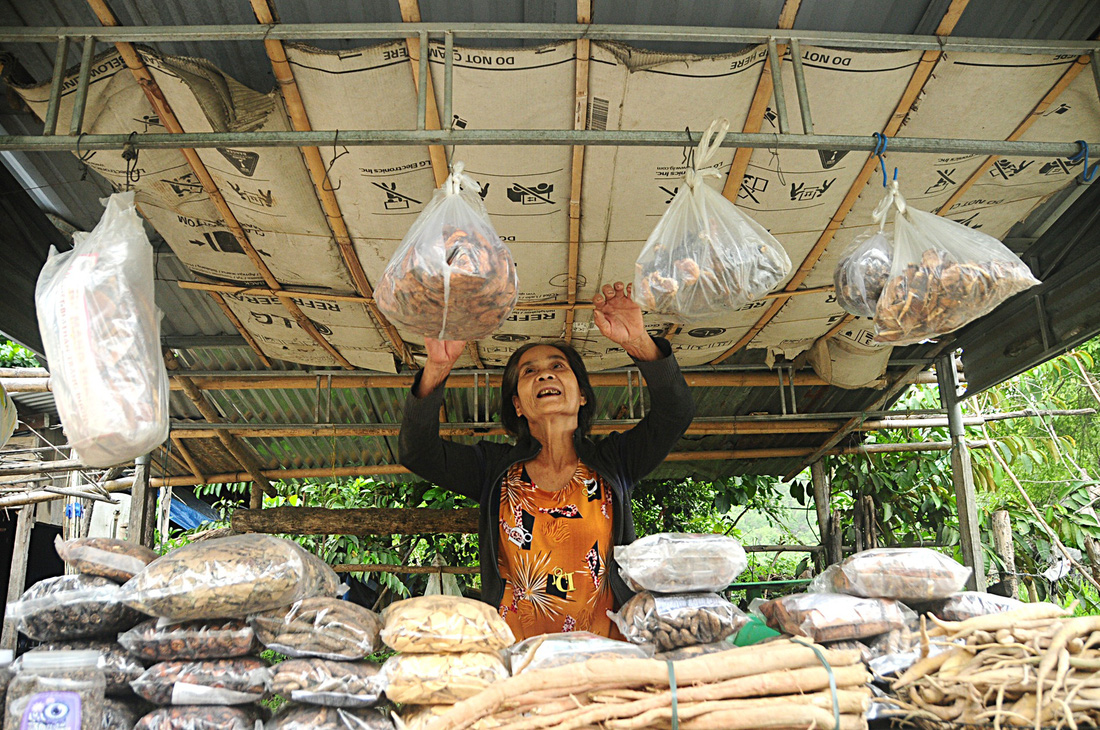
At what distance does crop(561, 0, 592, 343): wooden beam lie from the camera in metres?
2.10

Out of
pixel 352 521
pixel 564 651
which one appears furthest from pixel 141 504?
pixel 564 651

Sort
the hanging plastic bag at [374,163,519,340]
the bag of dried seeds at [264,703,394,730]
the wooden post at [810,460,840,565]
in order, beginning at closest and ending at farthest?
1. the bag of dried seeds at [264,703,394,730]
2. the hanging plastic bag at [374,163,519,340]
3. the wooden post at [810,460,840,565]

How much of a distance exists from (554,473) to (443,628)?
1.22 metres

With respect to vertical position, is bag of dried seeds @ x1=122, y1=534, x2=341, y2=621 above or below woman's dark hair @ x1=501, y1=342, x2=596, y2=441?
below

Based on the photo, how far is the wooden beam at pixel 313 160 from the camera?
2.08m

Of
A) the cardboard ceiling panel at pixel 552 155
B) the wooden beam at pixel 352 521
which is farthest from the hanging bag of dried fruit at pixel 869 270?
the wooden beam at pixel 352 521

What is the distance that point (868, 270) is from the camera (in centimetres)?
219

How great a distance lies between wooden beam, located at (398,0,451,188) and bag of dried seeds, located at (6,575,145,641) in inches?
54.3

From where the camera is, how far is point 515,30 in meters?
2.05

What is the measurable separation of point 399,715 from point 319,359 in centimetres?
285

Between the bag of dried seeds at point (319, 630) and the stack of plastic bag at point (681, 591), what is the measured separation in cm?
58

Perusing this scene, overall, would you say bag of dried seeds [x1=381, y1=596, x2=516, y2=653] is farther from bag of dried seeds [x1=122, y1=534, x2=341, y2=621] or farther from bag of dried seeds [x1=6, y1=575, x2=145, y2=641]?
bag of dried seeds [x1=6, y1=575, x2=145, y2=641]

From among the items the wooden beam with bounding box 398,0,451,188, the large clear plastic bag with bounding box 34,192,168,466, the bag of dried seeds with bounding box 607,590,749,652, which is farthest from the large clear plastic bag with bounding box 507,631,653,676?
the wooden beam with bounding box 398,0,451,188

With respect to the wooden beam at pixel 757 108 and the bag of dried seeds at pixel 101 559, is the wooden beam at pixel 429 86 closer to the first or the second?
the wooden beam at pixel 757 108
